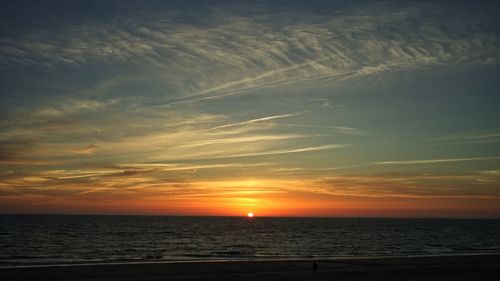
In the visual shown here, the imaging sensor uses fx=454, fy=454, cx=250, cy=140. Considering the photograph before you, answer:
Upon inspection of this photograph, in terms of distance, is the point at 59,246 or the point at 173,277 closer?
the point at 173,277

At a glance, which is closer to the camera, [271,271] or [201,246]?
[271,271]

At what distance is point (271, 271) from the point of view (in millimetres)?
22531

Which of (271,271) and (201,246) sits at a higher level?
(271,271)

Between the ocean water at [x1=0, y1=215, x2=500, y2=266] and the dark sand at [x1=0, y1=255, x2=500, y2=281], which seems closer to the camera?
the dark sand at [x1=0, y1=255, x2=500, y2=281]

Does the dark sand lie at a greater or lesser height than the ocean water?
greater

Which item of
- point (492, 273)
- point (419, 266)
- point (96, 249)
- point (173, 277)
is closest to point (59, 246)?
point (96, 249)

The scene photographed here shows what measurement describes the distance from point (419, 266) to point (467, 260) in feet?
17.5

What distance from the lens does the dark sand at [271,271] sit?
20641mm

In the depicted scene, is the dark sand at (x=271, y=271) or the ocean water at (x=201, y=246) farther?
the ocean water at (x=201, y=246)

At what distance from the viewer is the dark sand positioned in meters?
20.6

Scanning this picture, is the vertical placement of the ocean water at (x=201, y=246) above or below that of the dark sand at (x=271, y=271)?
below

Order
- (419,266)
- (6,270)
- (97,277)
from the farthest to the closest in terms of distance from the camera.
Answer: (419,266), (6,270), (97,277)

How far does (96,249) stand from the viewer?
2111 inches

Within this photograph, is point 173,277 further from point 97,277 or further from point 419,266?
point 419,266
